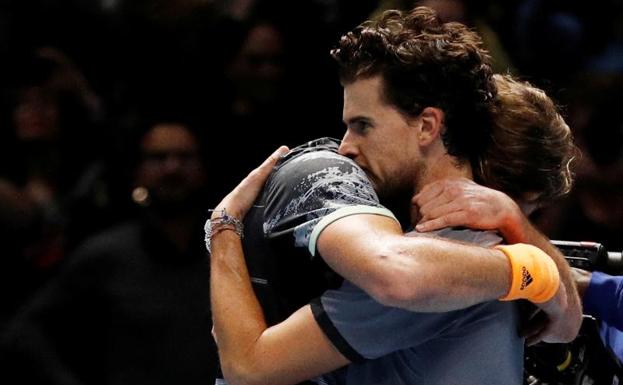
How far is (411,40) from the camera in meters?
2.81

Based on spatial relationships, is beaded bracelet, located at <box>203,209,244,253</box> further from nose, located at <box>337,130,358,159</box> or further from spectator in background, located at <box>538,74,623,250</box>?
spectator in background, located at <box>538,74,623,250</box>

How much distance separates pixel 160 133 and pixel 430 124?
233 cm

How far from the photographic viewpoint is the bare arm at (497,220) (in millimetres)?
2732

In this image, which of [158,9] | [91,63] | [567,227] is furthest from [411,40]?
[91,63]

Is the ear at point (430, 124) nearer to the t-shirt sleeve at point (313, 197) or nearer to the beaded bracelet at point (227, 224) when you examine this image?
the t-shirt sleeve at point (313, 197)

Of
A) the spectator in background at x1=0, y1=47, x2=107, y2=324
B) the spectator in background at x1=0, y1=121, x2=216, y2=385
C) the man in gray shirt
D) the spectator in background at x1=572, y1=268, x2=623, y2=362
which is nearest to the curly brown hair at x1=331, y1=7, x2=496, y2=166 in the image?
the man in gray shirt

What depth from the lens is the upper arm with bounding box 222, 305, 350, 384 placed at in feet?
8.70

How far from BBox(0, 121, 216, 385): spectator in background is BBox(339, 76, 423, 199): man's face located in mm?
1770

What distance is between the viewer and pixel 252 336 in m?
2.70

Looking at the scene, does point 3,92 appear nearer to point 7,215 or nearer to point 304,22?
point 7,215

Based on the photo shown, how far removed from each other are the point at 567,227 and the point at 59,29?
104 inches

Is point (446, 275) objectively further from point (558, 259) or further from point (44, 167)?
point (44, 167)

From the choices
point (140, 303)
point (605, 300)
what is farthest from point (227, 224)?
point (140, 303)

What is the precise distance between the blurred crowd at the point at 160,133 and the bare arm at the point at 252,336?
1.77 meters
